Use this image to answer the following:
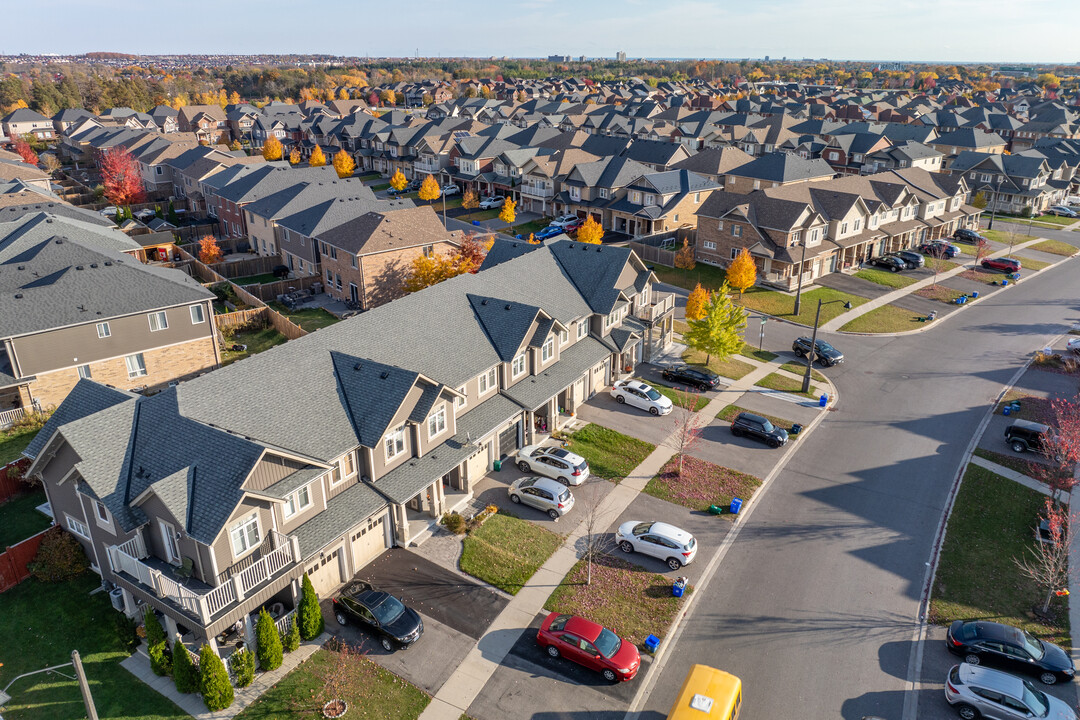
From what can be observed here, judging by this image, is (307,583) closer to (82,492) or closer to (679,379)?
(82,492)

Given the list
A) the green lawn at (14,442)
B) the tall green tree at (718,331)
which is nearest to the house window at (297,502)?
the green lawn at (14,442)

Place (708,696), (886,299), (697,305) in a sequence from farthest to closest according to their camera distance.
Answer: (886,299) → (697,305) → (708,696)

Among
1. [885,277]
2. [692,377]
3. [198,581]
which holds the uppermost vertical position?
[885,277]

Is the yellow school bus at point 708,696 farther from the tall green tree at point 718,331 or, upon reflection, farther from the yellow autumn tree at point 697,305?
the yellow autumn tree at point 697,305

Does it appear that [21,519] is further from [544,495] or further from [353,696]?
[544,495]

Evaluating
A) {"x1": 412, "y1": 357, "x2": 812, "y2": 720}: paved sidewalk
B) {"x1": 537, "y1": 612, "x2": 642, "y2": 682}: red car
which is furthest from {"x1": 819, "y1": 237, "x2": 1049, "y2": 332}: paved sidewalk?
{"x1": 537, "y1": 612, "x2": 642, "y2": 682}: red car

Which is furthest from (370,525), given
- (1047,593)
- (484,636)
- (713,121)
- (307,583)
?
(713,121)

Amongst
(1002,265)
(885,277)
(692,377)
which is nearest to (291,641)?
(692,377)

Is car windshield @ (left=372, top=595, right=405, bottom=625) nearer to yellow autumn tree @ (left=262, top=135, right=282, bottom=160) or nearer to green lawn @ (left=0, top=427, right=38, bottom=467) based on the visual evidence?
green lawn @ (left=0, top=427, right=38, bottom=467)
